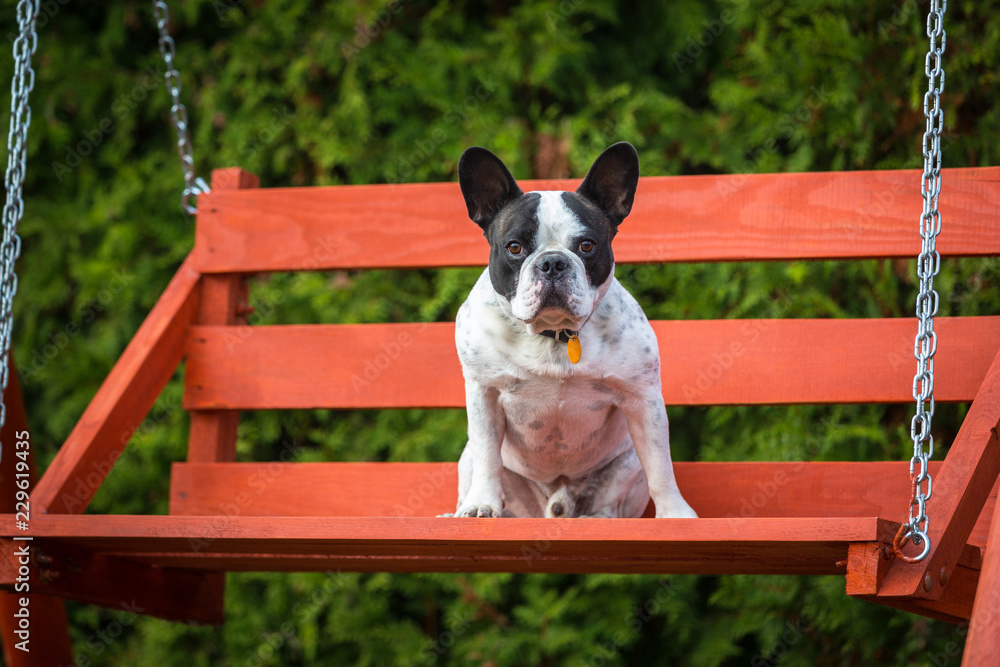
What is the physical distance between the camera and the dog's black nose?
6.74 feet

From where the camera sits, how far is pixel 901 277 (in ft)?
11.7

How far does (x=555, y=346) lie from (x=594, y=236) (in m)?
0.26

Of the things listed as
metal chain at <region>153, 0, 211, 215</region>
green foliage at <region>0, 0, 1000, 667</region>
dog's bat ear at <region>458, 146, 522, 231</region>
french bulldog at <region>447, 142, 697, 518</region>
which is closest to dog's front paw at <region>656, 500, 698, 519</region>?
french bulldog at <region>447, 142, 697, 518</region>

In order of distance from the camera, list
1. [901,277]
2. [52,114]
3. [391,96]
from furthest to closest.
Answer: [52,114], [391,96], [901,277]

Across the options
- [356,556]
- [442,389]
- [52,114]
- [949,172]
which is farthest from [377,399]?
[52,114]

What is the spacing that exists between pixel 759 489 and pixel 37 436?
A: 321 cm

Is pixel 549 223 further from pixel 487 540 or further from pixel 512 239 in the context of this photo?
pixel 487 540

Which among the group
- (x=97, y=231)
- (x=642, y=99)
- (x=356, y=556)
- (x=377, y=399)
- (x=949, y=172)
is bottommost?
(x=356, y=556)

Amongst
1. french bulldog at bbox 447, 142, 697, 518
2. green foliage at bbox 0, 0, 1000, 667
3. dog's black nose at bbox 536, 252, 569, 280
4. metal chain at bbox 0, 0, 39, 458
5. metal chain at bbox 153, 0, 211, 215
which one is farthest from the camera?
green foliage at bbox 0, 0, 1000, 667

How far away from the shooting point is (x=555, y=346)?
2.24 m

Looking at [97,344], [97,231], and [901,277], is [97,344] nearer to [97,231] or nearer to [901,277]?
[97,231]

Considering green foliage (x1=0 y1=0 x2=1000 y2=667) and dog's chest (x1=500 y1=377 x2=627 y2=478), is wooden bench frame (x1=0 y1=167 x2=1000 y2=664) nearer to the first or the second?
dog's chest (x1=500 y1=377 x2=627 y2=478)

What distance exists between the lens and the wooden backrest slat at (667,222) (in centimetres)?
288

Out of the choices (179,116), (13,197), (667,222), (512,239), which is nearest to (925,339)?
(512,239)
